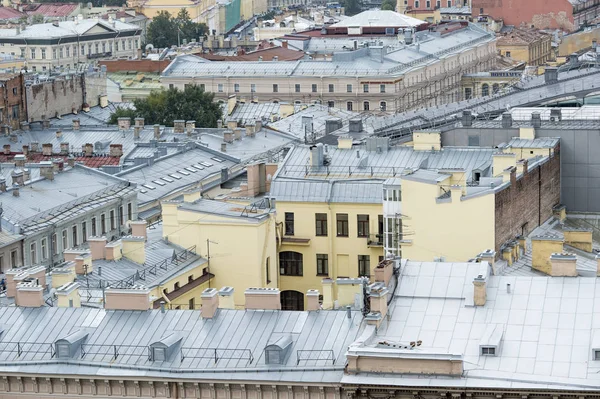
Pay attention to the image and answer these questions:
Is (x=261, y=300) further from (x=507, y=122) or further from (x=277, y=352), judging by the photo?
(x=507, y=122)

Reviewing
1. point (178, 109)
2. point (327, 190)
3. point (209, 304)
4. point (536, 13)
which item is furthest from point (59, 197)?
point (536, 13)

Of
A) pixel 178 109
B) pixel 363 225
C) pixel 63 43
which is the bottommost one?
pixel 363 225

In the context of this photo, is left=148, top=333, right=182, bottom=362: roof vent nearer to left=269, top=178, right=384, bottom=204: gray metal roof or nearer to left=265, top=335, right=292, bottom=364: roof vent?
left=265, top=335, right=292, bottom=364: roof vent

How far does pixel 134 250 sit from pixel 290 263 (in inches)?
305

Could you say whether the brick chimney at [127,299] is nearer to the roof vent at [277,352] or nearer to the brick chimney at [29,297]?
the brick chimney at [29,297]

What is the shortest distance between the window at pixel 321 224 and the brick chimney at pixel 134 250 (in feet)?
26.1

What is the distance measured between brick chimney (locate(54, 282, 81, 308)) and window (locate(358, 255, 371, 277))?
1560 cm

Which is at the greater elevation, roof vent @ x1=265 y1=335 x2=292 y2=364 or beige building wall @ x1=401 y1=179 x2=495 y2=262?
beige building wall @ x1=401 y1=179 x2=495 y2=262

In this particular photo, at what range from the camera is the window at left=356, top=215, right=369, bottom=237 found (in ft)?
207

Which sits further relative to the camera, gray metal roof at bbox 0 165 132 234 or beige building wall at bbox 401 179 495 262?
gray metal roof at bbox 0 165 132 234

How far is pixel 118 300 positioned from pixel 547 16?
134362 millimetres

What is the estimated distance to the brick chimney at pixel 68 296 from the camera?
48.9 meters

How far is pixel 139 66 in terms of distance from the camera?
145125mm

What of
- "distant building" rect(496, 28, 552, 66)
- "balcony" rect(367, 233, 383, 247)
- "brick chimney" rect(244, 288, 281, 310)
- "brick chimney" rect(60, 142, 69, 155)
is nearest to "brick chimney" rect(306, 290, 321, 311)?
"brick chimney" rect(244, 288, 281, 310)
